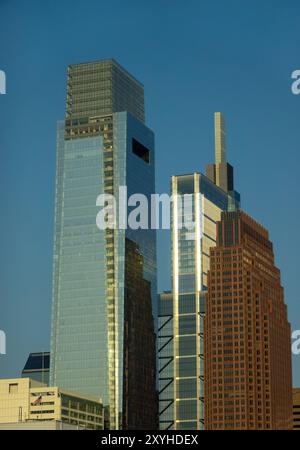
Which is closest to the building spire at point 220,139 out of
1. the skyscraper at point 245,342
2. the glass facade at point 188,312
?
the glass facade at point 188,312

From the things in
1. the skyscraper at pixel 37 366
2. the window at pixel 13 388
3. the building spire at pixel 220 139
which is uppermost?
the building spire at pixel 220 139

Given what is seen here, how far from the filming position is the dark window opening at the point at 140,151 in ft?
163

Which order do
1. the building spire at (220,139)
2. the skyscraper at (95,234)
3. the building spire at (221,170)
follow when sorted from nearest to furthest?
the skyscraper at (95,234) → the building spire at (220,139) → the building spire at (221,170)

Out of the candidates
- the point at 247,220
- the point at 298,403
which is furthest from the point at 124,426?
the point at 247,220

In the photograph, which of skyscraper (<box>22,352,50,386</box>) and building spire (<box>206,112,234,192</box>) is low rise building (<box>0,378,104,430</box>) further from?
building spire (<box>206,112,234,192</box>)

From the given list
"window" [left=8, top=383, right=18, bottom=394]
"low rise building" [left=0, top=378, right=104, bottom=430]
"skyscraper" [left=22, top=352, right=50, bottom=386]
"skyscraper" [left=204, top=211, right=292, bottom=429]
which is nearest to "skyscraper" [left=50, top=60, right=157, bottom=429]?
"low rise building" [left=0, top=378, right=104, bottom=430]

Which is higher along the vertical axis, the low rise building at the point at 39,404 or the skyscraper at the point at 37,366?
the skyscraper at the point at 37,366

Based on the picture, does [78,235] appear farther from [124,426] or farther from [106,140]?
[124,426]

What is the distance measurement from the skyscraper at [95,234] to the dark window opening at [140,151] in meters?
0.05

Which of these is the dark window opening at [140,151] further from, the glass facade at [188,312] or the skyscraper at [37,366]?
the skyscraper at [37,366]

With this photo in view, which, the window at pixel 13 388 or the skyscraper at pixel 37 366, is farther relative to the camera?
the skyscraper at pixel 37 366

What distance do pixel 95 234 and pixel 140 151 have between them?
16.3 feet

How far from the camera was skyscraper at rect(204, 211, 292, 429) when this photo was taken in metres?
48.1

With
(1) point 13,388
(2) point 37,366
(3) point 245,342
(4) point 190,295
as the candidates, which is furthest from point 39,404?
(4) point 190,295
